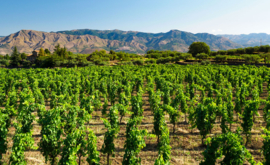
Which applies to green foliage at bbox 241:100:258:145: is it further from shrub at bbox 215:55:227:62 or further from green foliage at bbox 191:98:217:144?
shrub at bbox 215:55:227:62

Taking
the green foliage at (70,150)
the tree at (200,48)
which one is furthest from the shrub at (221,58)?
the green foliage at (70,150)

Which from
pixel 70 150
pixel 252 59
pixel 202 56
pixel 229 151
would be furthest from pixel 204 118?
pixel 202 56

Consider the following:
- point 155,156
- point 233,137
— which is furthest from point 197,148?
point 233,137

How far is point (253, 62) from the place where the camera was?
232 feet

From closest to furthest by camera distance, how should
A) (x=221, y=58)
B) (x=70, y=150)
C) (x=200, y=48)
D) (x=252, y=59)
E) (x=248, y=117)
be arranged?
(x=70, y=150), (x=248, y=117), (x=252, y=59), (x=221, y=58), (x=200, y=48)

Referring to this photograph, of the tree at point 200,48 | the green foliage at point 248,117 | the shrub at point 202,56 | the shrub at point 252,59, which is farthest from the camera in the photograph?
the tree at point 200,48

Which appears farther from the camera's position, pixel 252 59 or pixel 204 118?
pixel 252 59

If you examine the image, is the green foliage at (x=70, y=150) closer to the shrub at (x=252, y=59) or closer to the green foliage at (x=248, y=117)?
the green foliage at (x=248, y=117)

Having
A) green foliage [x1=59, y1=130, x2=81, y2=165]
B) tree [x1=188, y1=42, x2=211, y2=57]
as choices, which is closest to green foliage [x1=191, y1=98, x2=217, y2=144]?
green foliage [x1=59, y1=130, x2=81, y2=165]

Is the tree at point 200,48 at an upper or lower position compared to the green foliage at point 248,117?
upper

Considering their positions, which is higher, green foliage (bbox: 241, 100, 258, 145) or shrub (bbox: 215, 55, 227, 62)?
shrub (bbox: 215, 55, 227, 62)

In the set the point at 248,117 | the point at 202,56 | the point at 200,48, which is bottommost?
the point at 248,117

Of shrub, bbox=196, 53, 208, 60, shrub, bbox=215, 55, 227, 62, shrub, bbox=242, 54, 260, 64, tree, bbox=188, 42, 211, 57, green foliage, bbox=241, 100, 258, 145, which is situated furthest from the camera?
tree, bbox=188, 42, 211, 57

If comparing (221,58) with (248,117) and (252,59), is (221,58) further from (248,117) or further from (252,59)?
(248,117)
